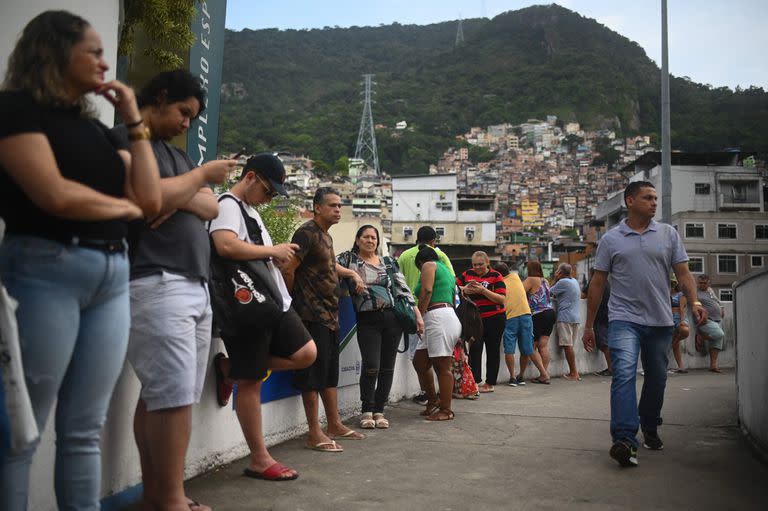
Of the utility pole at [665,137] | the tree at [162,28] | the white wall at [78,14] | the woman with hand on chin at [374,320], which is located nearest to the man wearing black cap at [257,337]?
the white wall at [78,14]

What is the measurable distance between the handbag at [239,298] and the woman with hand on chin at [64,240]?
5.34 feet

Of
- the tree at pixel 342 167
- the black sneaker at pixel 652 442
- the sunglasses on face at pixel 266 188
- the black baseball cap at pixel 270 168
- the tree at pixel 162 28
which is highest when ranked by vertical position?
the tree at pixel 342 167

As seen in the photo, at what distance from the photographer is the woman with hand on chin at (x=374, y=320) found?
7113mm

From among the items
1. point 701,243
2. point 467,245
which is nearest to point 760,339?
point 701,243

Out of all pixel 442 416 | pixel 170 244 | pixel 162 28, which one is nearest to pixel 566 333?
pixel 442 416

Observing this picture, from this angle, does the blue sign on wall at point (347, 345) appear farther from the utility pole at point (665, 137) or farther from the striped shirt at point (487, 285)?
the utility pole at point (665, 137)

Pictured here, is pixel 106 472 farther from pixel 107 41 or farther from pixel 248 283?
pixel 107 41

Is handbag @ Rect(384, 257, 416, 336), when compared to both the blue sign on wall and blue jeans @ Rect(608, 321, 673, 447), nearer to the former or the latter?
the blue sign on wall

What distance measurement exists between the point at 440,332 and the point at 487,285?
3108 mm

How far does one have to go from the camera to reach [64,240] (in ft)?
8.95

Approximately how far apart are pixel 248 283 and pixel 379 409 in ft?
9.77

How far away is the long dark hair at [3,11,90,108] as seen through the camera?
2.76 m

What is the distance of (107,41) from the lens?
15.8 feet

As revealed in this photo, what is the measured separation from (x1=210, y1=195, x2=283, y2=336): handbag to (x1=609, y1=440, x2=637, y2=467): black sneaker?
2.46 m
